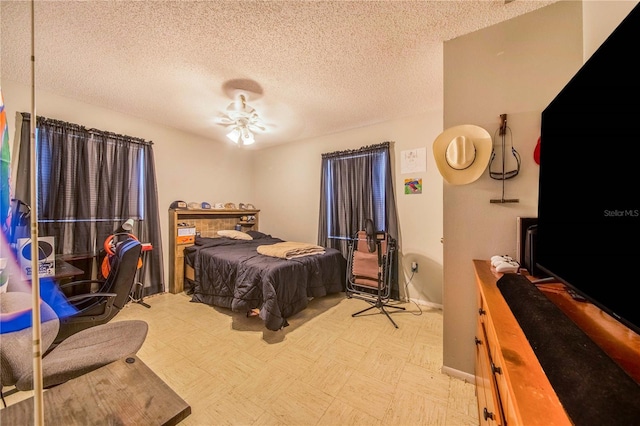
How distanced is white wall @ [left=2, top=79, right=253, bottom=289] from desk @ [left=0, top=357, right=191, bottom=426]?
2900 mm

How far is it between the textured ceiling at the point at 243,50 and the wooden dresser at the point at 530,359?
179 centimetres

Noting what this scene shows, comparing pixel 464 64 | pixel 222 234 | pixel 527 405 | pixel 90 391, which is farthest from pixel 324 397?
pixel 222 234

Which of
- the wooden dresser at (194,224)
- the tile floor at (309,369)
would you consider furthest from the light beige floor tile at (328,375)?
the wooden dresser at (194,224)

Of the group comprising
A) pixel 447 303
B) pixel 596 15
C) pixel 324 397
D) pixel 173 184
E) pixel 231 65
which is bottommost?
pixel 324 397

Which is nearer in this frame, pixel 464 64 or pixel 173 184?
pixel 464 64

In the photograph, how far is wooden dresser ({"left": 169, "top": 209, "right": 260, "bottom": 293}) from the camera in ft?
11.5

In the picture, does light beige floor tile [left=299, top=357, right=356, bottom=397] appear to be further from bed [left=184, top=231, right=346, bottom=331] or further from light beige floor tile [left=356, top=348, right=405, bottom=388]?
bed [left=184, top=231, right=346, bottom=331]

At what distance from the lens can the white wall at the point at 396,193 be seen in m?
3.03

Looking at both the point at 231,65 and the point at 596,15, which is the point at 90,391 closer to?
the point at 231,65

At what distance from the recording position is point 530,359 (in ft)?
1.93

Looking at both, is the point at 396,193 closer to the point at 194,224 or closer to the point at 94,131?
the point at 194,224

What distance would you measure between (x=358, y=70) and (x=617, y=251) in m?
2.16

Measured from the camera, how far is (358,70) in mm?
2162

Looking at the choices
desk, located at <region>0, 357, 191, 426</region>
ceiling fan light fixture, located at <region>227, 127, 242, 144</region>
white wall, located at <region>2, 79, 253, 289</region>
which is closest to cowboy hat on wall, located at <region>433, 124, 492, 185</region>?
desk, located at <region>0, 357, 191, 426</region>
